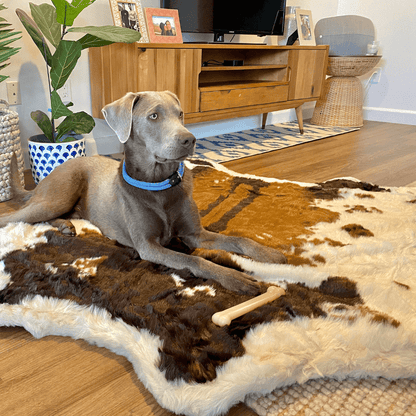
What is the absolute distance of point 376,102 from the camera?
561cm

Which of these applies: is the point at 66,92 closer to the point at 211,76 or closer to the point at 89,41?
the point at 89,41

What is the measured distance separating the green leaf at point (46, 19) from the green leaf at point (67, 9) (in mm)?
70

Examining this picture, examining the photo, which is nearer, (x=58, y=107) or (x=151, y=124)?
(x=151, y=124)

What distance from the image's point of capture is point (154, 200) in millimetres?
1653

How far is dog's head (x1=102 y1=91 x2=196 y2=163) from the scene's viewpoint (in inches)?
61.3

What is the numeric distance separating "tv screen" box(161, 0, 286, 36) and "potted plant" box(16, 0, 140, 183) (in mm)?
1193

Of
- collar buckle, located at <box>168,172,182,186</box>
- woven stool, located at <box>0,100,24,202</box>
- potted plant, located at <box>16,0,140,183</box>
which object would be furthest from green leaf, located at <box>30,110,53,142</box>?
collar buckle, located at <box>168,172,182,186</box>

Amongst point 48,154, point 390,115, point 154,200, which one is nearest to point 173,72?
point 48,154

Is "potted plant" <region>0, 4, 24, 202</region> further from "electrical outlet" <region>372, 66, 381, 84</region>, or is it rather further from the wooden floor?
"electrical outlet" <region>372, 66, 381, 84</region>

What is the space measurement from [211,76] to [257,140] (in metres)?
0.74

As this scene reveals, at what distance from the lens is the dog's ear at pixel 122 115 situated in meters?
1.60

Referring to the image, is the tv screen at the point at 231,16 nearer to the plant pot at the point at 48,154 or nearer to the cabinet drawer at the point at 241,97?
the cabinet drawer at the point at 241,97

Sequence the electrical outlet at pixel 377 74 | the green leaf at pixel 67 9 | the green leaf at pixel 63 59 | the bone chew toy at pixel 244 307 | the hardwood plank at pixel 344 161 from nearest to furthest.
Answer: the bone chew toy at pixel 244 307, the green leaf at pixel 67 9, the green leaf at pixel 63 59, the hardwood plank at pixel 344 161, the electrical outlet at pixel 377 74

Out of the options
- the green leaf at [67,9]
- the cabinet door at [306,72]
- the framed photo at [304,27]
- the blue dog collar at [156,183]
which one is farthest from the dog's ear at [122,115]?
the framed photo at [304,27]
